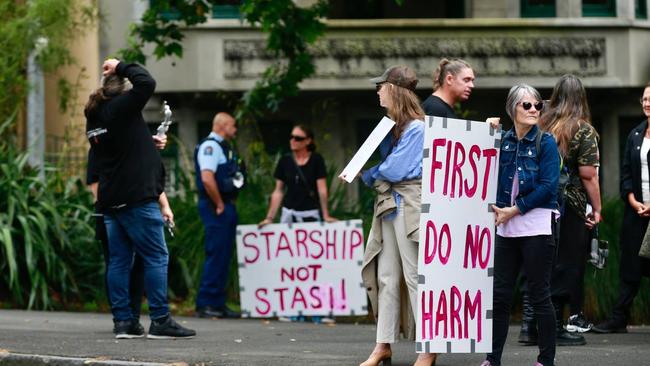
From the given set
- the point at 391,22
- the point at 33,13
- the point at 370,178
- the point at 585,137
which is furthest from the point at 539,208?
the point at 391,22

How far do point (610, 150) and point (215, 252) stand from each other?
12.3 m

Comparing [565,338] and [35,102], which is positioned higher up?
[35,102]

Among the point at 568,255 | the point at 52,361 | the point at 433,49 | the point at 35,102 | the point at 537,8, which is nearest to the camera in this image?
the point at 52,361

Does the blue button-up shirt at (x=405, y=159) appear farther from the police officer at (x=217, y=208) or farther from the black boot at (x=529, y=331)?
the police officer at (x=217, y=208)

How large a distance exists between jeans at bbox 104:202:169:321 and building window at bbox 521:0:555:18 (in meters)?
14.4

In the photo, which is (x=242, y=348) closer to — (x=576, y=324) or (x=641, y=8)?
(x=576, y=324)

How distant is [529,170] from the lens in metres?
8.81

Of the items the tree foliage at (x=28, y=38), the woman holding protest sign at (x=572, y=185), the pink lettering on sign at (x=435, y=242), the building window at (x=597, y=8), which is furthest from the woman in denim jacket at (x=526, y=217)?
the building window at (x=597, y=8)

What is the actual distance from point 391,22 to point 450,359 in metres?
13.9

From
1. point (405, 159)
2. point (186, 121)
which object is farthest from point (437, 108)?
point (186, 121)

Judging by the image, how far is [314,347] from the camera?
35.6 ft

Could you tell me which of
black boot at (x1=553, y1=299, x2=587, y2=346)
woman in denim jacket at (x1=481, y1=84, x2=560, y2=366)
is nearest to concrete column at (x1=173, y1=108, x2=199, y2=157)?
black boot at (x1=553, y1=299, x2=587, y2=346)

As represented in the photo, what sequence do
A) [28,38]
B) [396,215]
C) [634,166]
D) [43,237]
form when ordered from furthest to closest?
[28,38]
[43,237]
[634,166]
[396,215]

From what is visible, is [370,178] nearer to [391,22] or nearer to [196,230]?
[196,230]
